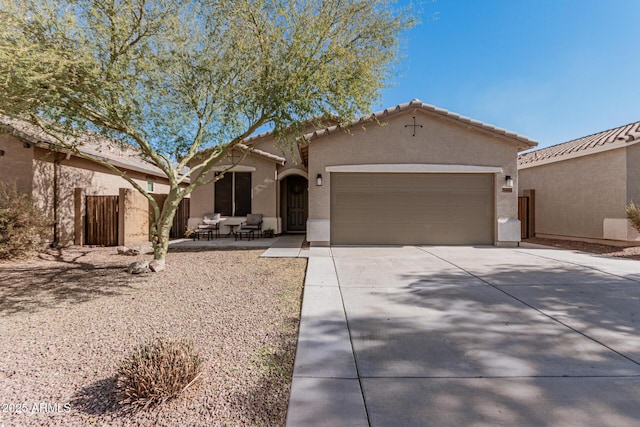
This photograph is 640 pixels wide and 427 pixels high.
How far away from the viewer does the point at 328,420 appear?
2.23 metres

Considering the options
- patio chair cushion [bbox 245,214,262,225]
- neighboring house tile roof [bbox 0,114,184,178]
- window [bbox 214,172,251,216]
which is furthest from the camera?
window [bbox 214,172,251,216]

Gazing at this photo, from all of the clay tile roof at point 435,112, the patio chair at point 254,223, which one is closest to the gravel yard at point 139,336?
the clay tile roof at point 435,112

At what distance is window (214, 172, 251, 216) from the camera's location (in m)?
13.8

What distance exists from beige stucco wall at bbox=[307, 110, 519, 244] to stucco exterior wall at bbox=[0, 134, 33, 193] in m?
8.54

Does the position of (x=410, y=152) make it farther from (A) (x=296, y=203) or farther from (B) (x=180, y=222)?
(B) (x=180, y=222)

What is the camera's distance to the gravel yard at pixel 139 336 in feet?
7.85

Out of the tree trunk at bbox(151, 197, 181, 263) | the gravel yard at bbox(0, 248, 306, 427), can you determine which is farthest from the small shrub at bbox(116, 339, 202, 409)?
the tree trunk at bbox(151, 197, 181, 263)

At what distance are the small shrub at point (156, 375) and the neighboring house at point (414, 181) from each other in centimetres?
795

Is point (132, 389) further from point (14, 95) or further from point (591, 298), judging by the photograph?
point (591, 298)

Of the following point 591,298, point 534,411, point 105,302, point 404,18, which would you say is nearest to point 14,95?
point 105,302

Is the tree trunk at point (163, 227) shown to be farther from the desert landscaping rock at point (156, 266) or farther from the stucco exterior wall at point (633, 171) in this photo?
the stucco exterior wall at point (633, 171)

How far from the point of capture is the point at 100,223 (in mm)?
11070

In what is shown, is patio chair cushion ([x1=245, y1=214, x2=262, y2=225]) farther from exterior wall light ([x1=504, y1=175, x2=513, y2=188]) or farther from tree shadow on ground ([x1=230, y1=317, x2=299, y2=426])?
tree shadow on ground ([x1=230, y1=317, x2=299, y2=426])

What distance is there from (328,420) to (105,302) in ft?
14.3
